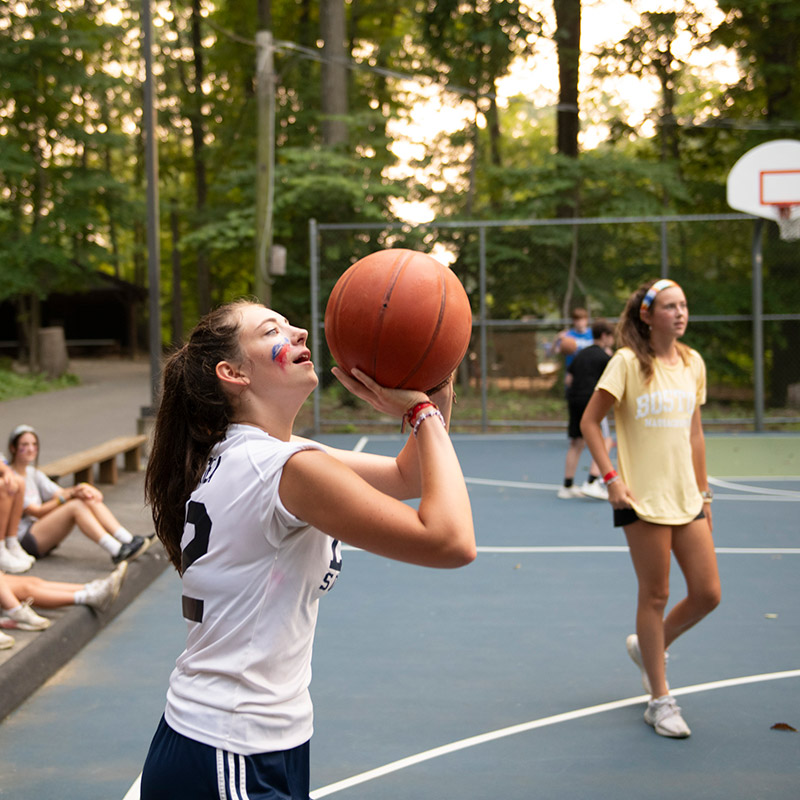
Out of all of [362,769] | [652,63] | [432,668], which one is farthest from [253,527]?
[652,63]

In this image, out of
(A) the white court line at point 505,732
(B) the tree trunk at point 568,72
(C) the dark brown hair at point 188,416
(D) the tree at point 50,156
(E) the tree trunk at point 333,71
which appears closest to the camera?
(C) the dark brown hair at point 188,416

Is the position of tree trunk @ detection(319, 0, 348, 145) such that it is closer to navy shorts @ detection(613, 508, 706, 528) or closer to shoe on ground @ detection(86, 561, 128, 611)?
shoe on ground @ detection(86, 561, 128, 611)

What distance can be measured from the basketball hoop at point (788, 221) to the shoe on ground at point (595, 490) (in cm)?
650

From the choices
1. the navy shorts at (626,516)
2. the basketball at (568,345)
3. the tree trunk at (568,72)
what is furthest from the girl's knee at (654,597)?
the tree trunk at (568,72)

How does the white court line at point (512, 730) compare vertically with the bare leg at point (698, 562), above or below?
below

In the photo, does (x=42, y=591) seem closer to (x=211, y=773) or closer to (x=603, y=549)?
(x=211, y=773)

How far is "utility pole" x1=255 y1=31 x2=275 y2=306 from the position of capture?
15.3 metres

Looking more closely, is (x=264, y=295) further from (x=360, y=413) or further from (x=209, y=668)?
(x=209, y=668)

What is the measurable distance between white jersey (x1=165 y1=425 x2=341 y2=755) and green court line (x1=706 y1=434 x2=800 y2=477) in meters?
10.6

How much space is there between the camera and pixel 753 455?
43.7 ft

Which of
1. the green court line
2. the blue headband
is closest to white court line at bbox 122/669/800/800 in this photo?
the blue headband

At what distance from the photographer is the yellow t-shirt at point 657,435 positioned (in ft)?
14.4

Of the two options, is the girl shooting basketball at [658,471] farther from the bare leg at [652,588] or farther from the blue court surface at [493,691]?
the blue court surface at [493,691]

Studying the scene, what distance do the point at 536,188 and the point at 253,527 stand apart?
17.3 metres
